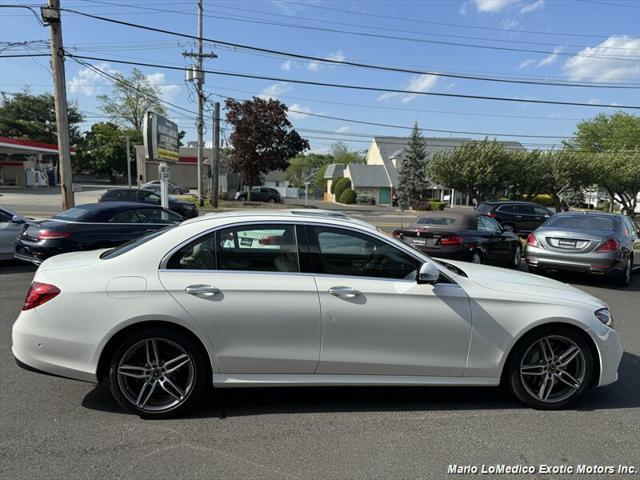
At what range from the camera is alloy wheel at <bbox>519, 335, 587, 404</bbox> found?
12.1 ft

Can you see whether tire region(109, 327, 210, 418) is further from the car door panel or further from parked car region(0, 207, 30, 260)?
parked car region(0, 207, 30, 260)

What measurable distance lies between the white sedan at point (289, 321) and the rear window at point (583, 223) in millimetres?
6379

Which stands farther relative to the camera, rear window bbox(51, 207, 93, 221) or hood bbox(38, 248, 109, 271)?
rear window bbox(51, 207, 93, 221)

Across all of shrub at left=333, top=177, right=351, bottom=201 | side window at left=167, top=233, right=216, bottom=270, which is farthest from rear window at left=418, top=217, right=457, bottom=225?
shrub at left=333, top=177, right=351, bottom=201

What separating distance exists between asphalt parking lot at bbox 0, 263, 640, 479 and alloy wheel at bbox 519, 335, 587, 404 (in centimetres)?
17

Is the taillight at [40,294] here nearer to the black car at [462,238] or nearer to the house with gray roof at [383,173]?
the black car at [462,238]

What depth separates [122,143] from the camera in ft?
205

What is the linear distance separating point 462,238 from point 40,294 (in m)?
8.30

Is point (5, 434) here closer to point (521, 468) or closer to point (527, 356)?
point (521, 468)

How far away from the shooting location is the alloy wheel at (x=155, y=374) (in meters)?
3.40

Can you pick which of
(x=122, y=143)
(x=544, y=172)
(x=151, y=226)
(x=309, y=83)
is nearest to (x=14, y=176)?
(x=122, y=143)

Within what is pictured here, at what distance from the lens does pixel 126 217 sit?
905 centimetres

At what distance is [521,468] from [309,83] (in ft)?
60.9

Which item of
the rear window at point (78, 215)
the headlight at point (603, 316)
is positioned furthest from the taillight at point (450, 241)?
the rear window at point (78, 215)
